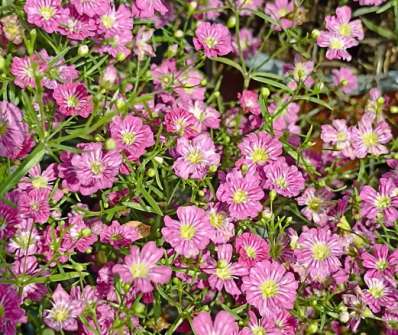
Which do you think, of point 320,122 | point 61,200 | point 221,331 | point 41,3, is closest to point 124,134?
point 61,200

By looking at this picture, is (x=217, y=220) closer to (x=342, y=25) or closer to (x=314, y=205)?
(x=314, y=205)

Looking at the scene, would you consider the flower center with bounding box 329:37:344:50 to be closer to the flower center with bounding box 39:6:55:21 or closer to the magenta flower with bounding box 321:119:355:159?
the magenta flower with bounding box 321:119:355:159

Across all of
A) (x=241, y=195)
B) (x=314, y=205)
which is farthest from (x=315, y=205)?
(x=241, y=195)

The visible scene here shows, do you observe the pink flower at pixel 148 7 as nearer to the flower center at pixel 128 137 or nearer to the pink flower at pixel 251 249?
the flower center at pixel 128 137

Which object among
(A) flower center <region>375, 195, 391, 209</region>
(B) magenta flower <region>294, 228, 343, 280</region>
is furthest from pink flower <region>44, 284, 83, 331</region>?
(A) flower center <region>375, 195, 391, 209</region>

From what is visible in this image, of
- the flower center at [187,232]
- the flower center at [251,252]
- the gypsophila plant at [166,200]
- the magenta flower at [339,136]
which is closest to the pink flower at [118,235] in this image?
the gypsophila plant at [166,200]

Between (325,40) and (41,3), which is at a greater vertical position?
(41,3)

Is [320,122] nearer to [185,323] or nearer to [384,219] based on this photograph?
[384,219]
